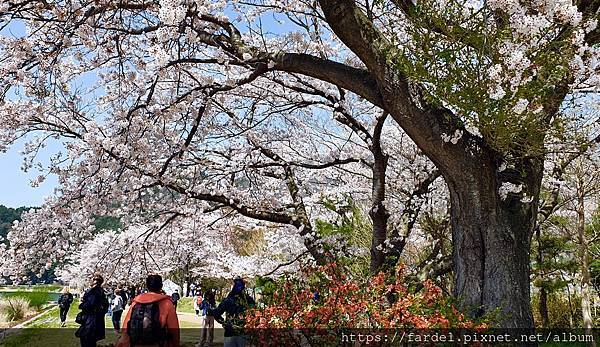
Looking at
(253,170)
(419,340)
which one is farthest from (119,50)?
(419,340)

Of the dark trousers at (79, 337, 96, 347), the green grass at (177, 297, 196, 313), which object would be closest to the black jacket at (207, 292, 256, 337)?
the dark trousers at (79, 337, 96, 347)

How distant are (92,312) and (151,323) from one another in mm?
3188

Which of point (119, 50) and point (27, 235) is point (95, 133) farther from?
point (27, 235)

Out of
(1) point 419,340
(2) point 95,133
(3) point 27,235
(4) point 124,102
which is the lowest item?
(1) point 419,340

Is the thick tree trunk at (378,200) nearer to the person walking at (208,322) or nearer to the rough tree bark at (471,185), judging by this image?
the rough tree bark at (471,185)

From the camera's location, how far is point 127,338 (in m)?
4.39

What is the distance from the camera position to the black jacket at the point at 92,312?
23.0 feet

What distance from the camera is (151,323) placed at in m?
4.30

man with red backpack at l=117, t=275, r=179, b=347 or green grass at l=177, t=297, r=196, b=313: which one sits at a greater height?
man with red backpack at l=117, t=275, r=179, b=347

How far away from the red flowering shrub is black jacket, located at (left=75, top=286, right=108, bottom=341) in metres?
3.13

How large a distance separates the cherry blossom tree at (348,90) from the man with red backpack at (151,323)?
6.19 feet

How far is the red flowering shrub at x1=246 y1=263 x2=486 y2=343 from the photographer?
3.84 metres

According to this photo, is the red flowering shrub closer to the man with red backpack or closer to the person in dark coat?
the man with red backpack

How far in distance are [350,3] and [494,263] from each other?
2512mm
